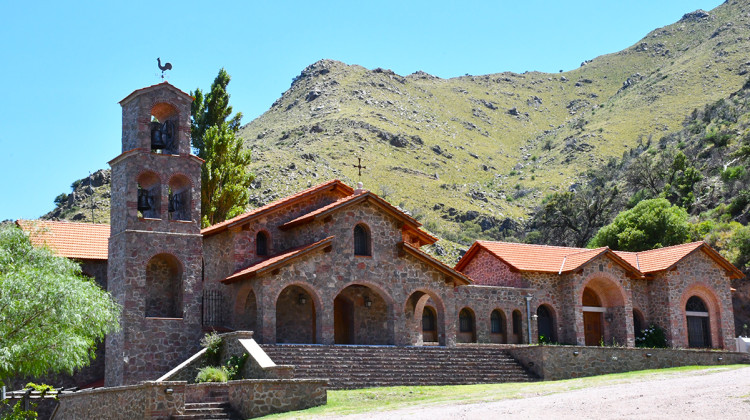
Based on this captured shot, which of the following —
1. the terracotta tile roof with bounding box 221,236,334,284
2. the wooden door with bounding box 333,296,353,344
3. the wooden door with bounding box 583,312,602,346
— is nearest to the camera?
the terracotta tile roof with bounding box 221,236,334,284

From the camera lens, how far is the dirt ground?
15.6m

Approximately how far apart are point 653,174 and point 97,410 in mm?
52775

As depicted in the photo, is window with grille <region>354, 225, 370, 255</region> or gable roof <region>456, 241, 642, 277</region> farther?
gable roof <region>456, 241, 642, 277</region>

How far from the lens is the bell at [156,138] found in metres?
29.5

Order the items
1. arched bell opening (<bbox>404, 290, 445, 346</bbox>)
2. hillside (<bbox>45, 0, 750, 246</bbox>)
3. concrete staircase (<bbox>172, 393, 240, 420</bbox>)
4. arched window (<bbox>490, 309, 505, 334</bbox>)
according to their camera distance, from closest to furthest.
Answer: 1. concrete staircase (<bbox>172, 393, 240, 420</bbox>)
2. arched bell opening (<bbox>404, 290, 445, 346</bbox>)
3. arched window (<bbox>490, 309, 505, 334</bbox>)
4. hillside (<bbox>45, 0, 750, 246</bbox>)

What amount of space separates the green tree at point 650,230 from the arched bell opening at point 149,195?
31069 millimetres

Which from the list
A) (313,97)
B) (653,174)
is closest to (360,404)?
(653,174)

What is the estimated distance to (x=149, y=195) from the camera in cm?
2975

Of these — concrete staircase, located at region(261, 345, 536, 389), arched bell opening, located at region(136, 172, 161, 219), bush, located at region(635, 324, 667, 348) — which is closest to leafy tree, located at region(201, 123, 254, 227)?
arched bell opening, located at region(136, 172, 161, 219)

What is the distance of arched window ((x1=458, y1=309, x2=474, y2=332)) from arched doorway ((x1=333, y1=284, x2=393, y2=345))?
5.30 m

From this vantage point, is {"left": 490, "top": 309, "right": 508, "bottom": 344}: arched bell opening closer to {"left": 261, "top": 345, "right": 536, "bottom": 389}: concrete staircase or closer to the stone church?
the stone church

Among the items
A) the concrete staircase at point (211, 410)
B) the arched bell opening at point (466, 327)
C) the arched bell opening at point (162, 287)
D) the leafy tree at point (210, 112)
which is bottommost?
the concrete staircase at point (211, 410)

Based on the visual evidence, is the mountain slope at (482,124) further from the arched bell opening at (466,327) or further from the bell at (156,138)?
the bell at (156,138)

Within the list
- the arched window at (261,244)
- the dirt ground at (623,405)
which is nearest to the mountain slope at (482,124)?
the arched window at (261,244)
